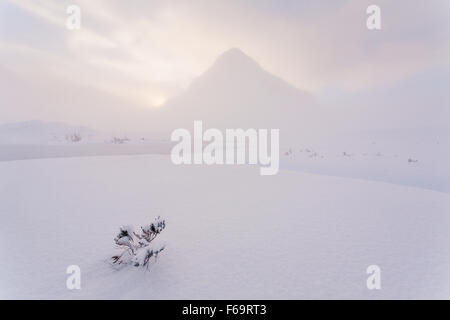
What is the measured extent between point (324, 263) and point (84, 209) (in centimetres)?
340

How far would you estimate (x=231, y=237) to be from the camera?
304 centimetres

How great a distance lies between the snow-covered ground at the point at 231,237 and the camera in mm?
2279

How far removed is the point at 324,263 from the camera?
2543 mm

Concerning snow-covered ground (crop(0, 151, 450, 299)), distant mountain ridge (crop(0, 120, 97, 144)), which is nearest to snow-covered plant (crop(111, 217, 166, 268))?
snow-covered ground (crop(0, 151, 450, 299))

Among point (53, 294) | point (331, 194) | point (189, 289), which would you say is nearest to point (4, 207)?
point (53, 294)

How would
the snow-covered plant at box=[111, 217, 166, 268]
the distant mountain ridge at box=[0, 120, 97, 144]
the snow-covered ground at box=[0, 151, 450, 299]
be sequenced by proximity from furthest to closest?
the distant mountain ridge at box=[0, 120, 97, 144] < the snow-covered plant at box=[111, 217, 166, 268] < the snow-covered ground at box=[0, 151, 450, 299]

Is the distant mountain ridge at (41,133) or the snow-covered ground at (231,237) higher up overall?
the distant mountain ridge at (41,133)

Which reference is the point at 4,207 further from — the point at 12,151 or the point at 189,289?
the point at 12,151

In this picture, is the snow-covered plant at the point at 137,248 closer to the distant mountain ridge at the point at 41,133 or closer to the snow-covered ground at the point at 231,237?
the snow-covered ground at the point at 231,237

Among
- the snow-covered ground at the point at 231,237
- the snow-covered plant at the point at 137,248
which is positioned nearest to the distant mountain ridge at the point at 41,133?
the snow-covered ground at the point at 231,237

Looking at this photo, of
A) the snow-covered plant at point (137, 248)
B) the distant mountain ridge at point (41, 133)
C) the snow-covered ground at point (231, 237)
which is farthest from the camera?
the distant mountain ridge at point (41, 133)

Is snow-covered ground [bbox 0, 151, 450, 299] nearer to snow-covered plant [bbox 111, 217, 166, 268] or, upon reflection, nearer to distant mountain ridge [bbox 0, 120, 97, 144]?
snow-covered plant [bbox 111, 217, 166, 268]

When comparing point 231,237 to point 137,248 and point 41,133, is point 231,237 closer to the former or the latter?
point 137,248

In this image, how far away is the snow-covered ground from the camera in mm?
2279
